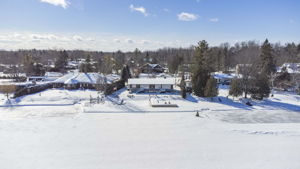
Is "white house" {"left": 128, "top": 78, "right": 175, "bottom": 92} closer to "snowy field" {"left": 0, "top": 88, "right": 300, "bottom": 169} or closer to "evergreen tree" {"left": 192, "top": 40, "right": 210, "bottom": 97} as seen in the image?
"evergreen tree" {"left": 192, "top": 40, "right": 210, "bottom": 97}

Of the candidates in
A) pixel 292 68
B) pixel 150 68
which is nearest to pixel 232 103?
→ pixel 292 68

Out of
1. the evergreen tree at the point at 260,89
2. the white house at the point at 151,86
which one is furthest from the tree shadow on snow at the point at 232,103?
the white house at the point at 151,86

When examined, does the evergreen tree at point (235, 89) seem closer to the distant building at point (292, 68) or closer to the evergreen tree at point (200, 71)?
the evergreen tree at point (200, 71)

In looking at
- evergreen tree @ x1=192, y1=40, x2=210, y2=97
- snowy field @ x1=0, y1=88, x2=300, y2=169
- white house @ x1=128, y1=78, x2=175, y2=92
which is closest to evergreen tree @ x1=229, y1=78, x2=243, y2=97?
snowy field @ x1=0, y1=88, x2=300, y2=169

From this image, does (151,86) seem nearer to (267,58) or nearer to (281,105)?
(281,105)

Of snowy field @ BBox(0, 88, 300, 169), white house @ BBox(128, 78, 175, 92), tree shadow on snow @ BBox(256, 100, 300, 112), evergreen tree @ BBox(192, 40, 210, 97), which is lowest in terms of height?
snowy field @ BBox(0, 88, 300, 169)

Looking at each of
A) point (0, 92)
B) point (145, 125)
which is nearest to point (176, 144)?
point (145, 125)
